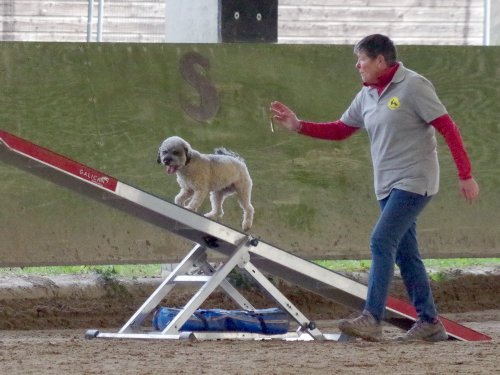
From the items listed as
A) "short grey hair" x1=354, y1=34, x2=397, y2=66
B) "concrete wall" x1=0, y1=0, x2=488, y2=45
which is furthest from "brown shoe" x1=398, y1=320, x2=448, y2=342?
"concrete wall" x1=0, y1=0, x2=488, y2=45

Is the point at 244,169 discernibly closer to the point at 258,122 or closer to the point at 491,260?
the point at 258,122

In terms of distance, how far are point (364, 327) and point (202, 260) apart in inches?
44.3

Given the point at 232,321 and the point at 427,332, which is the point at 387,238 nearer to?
the point at 427,332

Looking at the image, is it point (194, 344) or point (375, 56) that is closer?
point (194, 344)

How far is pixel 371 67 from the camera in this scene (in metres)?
6.14

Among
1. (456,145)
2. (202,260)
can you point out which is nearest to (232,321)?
(202,260)

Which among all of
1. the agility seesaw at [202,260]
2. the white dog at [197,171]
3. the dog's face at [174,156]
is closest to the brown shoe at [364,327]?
the agility seesaw at [202,260]

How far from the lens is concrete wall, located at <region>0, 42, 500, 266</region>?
823cm

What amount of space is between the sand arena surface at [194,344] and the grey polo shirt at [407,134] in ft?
2.95

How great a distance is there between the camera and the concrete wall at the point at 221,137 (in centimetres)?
823

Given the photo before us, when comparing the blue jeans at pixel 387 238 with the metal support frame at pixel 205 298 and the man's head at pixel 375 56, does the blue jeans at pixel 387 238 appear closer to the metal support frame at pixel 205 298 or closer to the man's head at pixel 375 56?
the metal support frame at pixel 205 298

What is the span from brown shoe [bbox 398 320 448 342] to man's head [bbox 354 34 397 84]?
1.42 metres

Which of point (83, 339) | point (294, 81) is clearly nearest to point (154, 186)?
point (294, 81)

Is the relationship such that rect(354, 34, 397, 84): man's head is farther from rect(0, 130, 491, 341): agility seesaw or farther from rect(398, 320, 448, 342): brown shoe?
rect(398, 320, 448, 342): brown shoe
